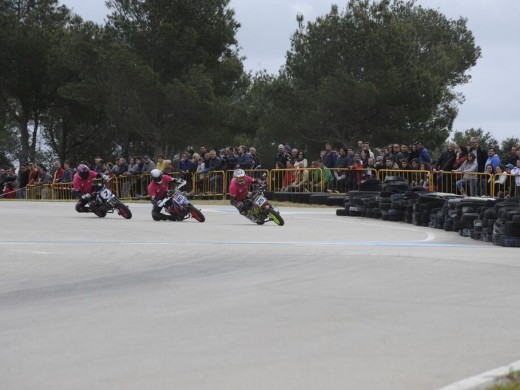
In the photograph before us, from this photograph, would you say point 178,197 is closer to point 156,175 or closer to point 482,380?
point 156,175

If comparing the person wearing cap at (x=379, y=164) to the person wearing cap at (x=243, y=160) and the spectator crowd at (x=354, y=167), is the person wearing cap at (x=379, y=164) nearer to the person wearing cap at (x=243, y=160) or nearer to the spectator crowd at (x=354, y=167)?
the spectator crowd at (x=354, y=167)

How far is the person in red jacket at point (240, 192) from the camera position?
74.5 feet

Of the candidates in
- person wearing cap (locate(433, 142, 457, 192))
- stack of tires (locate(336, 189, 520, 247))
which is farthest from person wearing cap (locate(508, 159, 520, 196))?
person wearing cap (locate(433, 142, 457, 192))

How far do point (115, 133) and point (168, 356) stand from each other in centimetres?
6145

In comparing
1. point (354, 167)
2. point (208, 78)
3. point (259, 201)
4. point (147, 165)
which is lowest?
point (259, 201)

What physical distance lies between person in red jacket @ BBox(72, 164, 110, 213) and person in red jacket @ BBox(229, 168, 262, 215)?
4.39 metres

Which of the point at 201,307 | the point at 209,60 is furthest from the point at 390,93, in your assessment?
the point at 201,307

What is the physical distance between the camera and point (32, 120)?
66.9m

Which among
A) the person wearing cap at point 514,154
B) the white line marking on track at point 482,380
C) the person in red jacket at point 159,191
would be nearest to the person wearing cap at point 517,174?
the person wearing cap at point 514,154

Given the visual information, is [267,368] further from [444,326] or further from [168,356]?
[444,326]

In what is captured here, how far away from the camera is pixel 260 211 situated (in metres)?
22.7

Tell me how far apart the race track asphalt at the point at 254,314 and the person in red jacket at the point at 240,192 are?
230 inches

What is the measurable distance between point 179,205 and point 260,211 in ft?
6.77

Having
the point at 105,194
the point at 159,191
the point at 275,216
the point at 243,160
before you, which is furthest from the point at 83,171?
the point at 243,160
